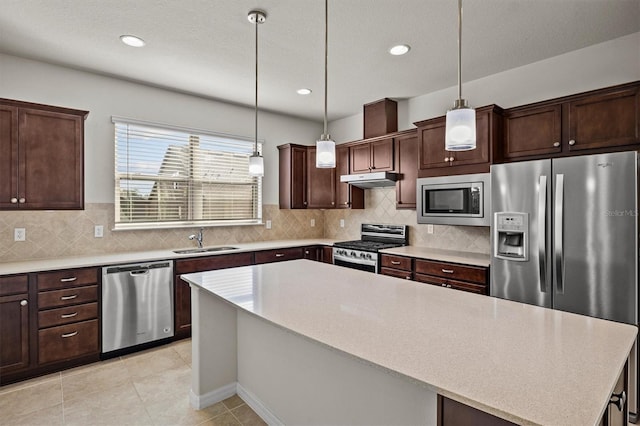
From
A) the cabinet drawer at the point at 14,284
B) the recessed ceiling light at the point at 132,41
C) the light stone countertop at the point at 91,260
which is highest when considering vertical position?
the recessed ceiling light at the point at 132,41

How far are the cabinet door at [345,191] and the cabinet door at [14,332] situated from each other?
3.39m

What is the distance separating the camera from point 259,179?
476cm

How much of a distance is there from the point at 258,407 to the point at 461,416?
5.66ft

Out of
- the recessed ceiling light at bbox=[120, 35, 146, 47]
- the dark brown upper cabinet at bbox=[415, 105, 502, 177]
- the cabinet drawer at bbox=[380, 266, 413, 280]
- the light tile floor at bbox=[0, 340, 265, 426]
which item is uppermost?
the recessed ceiling light at bbox=[120, 35, 146, 47]

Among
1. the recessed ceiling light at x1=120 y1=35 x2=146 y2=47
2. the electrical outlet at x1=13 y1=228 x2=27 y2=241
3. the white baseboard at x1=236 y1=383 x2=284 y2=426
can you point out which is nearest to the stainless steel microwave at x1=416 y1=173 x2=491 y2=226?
the white baseboard at x1=236 y1=383 x2=284 y2=426

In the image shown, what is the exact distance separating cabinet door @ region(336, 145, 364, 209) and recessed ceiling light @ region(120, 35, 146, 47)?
2.61m

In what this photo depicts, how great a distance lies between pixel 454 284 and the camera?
3162mm

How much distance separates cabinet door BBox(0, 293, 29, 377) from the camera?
2.61 m

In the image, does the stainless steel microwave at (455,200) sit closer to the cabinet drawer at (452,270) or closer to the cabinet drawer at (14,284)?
the cabinet drawer at (452,270)

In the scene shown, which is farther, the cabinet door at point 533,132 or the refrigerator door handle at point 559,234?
the cabinet door at point 533,132

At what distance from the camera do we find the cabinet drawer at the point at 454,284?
2.99 metres

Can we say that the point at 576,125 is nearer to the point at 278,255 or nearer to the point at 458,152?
the point at 458,152

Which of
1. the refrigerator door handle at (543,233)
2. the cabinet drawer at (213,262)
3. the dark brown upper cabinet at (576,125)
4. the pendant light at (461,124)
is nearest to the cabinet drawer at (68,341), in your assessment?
the cabinet drawer at (213,262)

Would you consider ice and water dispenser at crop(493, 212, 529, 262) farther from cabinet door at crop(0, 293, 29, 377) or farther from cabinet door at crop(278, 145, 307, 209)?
cabinet door at crop(0, 293, 29, 377)
